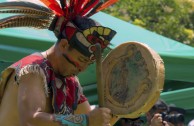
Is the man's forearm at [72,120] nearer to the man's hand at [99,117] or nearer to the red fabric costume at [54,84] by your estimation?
the man's hand at [99,117]

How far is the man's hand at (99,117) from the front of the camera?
3666 millimetres

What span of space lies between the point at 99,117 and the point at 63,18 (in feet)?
2.17

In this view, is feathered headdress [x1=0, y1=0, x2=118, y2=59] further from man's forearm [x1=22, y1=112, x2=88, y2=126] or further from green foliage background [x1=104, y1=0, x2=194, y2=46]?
green foliage background [x1=104, y1=0, x2=194, y2=46]

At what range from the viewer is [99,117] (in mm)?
3670

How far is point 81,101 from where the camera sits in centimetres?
417

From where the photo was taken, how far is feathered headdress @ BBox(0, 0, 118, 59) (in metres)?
3.85

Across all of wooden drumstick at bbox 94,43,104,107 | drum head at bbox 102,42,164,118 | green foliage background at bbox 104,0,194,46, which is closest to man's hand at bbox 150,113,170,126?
drum head at bbox 102,42,164,118

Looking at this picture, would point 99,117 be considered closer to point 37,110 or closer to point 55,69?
point 37,110

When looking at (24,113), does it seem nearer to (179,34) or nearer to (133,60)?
(133,60)

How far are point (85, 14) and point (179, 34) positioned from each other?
32.7 feet

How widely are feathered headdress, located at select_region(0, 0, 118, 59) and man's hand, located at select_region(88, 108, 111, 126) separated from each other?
0.33 metres

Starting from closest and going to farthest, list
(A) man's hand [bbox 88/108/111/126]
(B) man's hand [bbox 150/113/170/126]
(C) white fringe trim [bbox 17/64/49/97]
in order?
(A) man's hand [bbox 88/108/111/126] → (C) white fringe trim [bbox 17/64/49/97] → (B) man's hand [bbox 150/113/170/126]

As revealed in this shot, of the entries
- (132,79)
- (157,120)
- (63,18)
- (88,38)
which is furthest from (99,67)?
(157,120)

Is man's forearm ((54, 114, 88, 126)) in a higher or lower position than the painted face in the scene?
lower
